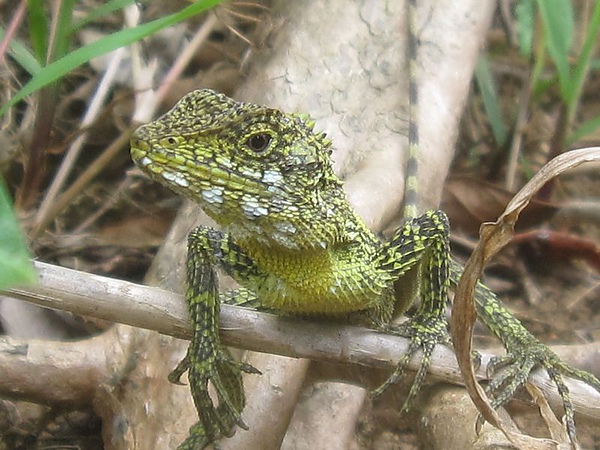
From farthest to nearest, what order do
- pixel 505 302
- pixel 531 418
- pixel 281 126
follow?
1. pixel 505 302
2. pixel 531 418
3. pixel 281 126

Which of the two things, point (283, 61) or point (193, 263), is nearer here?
point (193, 263)

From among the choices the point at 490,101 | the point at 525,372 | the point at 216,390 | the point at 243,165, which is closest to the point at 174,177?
the point at 243,165

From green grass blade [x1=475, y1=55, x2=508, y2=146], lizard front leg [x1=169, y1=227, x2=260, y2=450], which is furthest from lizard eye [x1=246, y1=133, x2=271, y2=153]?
green grass blade [x1=475, y1=55, x2=508, y2=146]

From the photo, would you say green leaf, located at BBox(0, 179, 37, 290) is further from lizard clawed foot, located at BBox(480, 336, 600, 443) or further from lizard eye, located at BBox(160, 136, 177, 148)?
lizard clawed foot, located at BBox(480, 336, 600, 443)

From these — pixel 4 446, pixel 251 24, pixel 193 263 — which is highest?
pixel 193 263

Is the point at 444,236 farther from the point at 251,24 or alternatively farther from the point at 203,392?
the point at 251,24

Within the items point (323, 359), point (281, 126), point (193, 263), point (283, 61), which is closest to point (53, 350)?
point (193, 263)

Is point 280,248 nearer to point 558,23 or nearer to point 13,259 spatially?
point 13,259

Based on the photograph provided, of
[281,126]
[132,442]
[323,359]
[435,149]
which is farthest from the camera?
[435,149]
